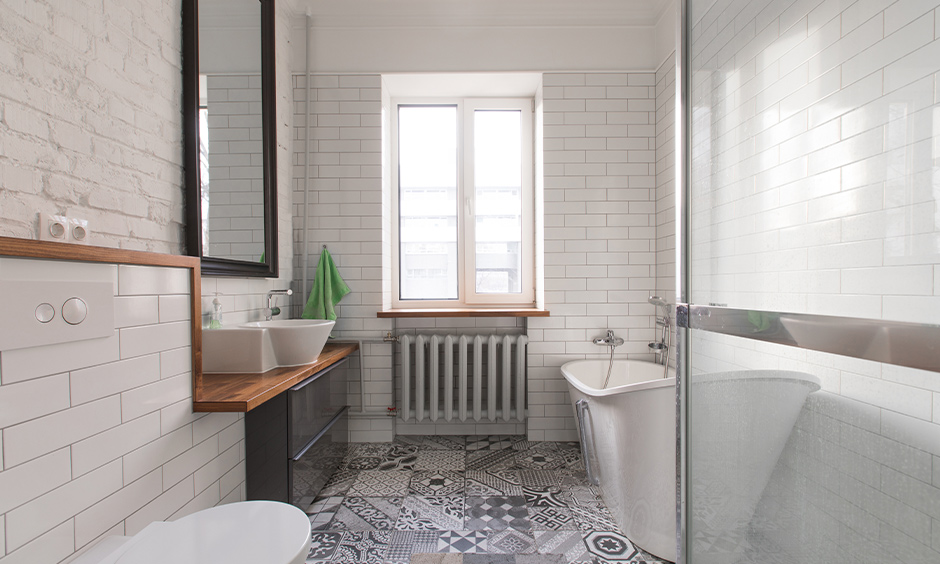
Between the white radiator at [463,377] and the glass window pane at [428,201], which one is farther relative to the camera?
the glass window pane at [428,201]

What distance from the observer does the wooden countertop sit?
50.8 inches

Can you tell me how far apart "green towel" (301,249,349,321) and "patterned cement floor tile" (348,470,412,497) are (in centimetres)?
94

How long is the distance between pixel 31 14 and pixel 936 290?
1818 mm

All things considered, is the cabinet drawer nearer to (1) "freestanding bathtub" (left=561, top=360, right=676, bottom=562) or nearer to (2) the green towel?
(2) the green towel

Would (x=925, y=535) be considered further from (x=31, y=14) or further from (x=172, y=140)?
(x=172, y=140)

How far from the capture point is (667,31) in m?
2.40

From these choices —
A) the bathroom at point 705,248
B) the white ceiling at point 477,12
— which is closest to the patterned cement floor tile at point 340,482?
the bathroom at point 705,248

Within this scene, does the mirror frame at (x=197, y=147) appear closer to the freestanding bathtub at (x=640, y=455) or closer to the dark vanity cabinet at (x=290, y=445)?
the dark vanity cabinet at (x=290, y=445)

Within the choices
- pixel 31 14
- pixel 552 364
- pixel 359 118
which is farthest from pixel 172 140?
pixel 552 364

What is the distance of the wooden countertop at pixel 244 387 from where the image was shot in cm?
129

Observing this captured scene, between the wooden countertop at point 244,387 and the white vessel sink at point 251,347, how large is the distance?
33 mm

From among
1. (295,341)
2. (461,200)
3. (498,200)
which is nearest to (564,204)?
(498,200)

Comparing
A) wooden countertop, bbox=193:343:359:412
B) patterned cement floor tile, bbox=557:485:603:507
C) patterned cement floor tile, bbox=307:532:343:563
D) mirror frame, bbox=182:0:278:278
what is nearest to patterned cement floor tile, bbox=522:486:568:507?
patterned cement floor tile, bbox=557:485:603:507

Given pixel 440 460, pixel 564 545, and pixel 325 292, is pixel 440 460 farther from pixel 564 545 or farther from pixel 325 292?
pixel 325 292
